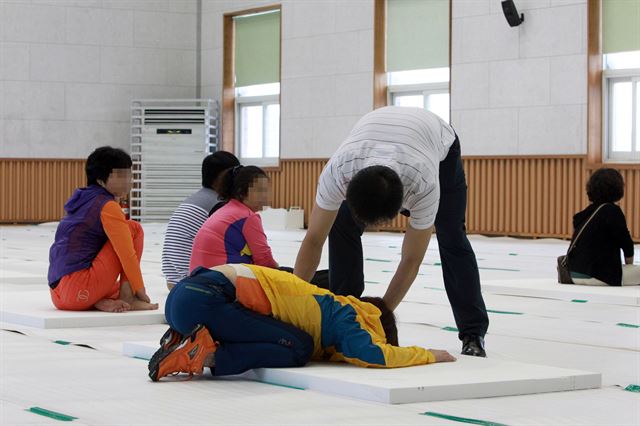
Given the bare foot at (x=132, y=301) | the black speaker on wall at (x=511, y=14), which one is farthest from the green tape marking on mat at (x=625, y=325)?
the black speaker on wall at (x=511, y=14)

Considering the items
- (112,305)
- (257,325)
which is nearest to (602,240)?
(112,305)

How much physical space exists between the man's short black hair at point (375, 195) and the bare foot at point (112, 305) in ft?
7.79

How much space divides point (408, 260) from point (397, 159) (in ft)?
1.31

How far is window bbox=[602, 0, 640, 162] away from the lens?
472 inches

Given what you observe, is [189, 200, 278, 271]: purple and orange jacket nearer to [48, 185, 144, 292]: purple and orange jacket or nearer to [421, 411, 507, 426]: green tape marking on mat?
[48, 185, 144, 292]: purple and orange jacket

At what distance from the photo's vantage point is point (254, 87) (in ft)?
54.4

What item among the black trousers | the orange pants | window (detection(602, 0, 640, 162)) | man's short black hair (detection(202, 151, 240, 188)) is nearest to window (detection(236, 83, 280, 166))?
window (detection(602, 0, 640, 162))

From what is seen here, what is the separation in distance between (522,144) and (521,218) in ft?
3.12

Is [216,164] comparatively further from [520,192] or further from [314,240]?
[520,192]

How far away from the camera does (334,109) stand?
15094 mm

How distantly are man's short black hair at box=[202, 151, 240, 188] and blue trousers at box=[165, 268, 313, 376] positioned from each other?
1.92 meters

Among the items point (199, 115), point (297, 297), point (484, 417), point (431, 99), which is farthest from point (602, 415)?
point (199, 115)

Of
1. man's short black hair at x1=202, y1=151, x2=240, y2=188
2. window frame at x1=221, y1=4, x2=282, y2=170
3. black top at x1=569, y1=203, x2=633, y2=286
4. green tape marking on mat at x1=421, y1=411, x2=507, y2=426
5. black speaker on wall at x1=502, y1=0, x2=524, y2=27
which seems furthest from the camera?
window frame at x1=221, y1=4, x2=282, y2=170

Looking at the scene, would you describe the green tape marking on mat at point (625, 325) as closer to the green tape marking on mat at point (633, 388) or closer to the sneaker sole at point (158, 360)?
the green tape marking on mat at point (633, 388)
